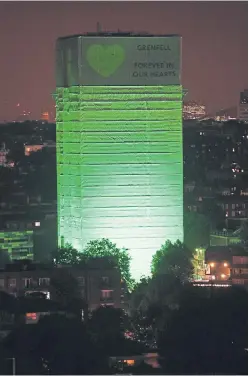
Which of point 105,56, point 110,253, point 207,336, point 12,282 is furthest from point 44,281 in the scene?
point 207,336

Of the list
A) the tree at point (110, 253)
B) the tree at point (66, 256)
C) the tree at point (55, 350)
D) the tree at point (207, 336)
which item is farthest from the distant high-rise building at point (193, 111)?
the tree at point (55, 350)

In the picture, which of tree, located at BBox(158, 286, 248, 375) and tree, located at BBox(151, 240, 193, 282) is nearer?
tree, located at BBox(158, 286, 248, 375)

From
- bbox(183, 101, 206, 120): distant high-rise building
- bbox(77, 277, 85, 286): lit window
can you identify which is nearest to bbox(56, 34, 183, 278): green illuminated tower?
bbox(77, 277, 85, 286): lit window

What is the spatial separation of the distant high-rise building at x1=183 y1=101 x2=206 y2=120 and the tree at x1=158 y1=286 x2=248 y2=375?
35.1 metres

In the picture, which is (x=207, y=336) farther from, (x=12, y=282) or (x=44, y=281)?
(x=12, y=282)

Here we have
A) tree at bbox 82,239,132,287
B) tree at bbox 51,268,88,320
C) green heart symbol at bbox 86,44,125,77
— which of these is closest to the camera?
tree at bbox 51,268,88,320

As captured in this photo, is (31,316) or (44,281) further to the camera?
(44,281)

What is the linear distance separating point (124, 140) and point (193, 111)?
32.8 metres

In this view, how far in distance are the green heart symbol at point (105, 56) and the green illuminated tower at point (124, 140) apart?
0.01m

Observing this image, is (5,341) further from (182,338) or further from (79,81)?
(79,81)

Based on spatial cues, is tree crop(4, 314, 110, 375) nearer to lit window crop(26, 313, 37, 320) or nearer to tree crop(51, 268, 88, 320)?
lit window crop(26, 313, 37, 320)

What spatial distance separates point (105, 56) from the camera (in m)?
34.4

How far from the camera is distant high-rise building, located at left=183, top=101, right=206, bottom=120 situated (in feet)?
215

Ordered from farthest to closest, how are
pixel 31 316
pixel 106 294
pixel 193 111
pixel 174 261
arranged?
pixel 193 111 → pixel 174 261 → pixel 106 294 → pixel 31 316
